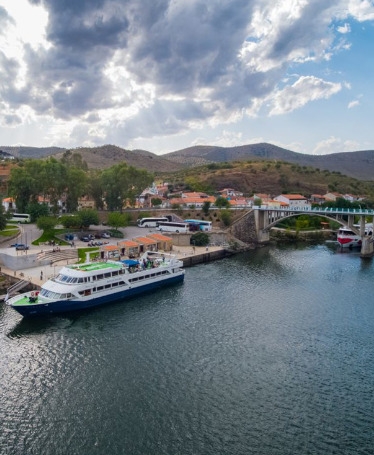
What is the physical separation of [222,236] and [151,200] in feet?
106

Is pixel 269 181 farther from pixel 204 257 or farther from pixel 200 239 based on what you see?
pixel 204 257

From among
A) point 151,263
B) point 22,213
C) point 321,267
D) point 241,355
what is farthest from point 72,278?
point 22,213

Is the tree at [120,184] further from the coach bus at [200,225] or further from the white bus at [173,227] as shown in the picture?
the coach bus at [200,225]

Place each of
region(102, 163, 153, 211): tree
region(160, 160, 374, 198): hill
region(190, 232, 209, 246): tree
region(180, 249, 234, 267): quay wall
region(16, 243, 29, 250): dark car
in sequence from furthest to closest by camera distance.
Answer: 1. region(160, 160, 374, 198): hill
2. region(102, 163, 153, 211): tree
3. region(190, 232, 209, 246): tree
4. region(180, 249, 234, 267): quay wall
5. region(16, 243, 29, 250): dark car

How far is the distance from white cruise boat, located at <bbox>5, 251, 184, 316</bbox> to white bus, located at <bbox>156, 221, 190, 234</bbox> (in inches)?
973

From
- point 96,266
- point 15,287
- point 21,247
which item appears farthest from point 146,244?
point 15,287

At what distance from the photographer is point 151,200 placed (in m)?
106

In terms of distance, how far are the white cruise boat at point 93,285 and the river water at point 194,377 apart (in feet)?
4.65

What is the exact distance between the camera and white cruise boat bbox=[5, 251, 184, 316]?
39.4 metres

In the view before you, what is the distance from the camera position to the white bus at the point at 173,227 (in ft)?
256

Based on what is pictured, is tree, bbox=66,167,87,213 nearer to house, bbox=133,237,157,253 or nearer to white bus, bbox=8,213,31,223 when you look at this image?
white bus, bbox=8,213,31,223

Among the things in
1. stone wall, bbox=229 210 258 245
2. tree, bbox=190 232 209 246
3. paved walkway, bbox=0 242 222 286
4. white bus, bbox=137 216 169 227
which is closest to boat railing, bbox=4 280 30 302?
paved walkway, bbox=0 242 222 286

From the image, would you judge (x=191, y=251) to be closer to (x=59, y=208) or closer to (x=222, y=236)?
(x=222, y=236)

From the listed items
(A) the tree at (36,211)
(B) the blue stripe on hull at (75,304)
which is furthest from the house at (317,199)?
(B) the blue stripe on hull at (75,304)
